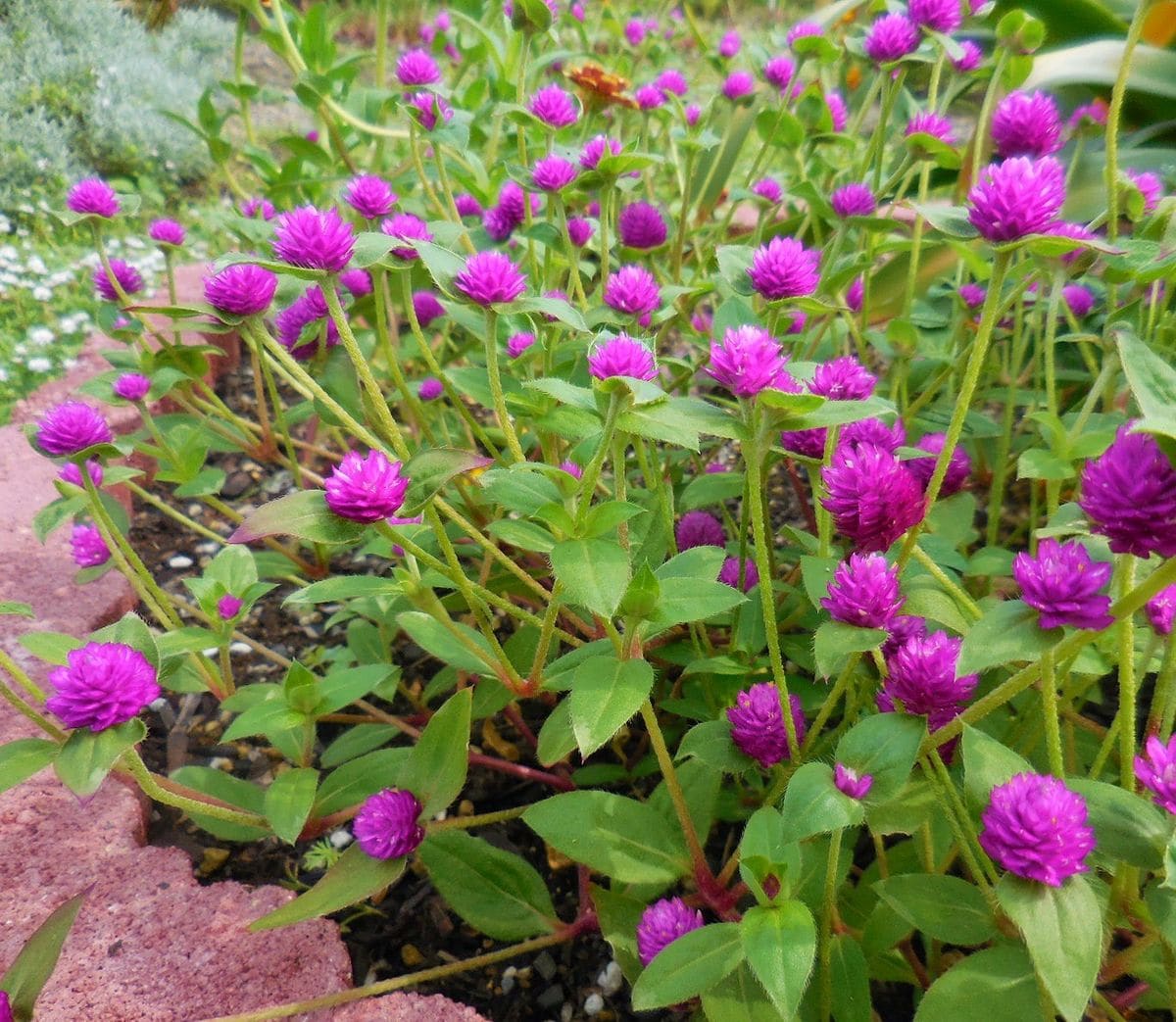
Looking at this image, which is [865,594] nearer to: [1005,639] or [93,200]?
[1005,639]

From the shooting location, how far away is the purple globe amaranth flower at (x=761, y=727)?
988mm

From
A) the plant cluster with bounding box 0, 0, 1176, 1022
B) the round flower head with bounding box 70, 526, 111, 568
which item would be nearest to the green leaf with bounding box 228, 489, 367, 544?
the plant cluster with bounding box 0, 0, 1176, 1022

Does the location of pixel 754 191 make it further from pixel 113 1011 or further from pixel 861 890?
pixel 113 1011

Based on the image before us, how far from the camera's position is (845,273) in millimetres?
1348

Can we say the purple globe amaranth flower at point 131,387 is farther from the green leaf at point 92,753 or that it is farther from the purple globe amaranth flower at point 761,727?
the purple globe amaranth flower at point 761,727

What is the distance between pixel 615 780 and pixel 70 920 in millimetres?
722

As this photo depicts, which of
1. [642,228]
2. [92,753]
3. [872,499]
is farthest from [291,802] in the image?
[642,228]

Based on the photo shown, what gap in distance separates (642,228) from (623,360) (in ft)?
2.55

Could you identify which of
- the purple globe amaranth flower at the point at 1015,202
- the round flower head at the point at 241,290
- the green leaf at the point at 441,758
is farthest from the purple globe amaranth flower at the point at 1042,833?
the round flower head at the point at 241,290

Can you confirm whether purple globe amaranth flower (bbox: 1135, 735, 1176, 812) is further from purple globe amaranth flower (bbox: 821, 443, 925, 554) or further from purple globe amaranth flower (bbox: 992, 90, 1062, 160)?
purple globe amaranth flower (bbox: 992, 90, 1062, 160)

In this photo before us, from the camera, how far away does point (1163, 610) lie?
0.90 metres

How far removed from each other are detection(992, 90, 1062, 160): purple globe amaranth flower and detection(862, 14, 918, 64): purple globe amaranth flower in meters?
0.20

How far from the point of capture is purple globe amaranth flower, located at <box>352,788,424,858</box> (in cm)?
103

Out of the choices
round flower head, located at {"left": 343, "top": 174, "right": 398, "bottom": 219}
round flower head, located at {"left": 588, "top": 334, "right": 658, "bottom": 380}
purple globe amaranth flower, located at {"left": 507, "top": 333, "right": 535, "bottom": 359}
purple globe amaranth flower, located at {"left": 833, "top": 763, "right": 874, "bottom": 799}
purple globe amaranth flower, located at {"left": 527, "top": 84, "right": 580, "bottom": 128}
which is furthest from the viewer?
purple globe amaranth flower, located at {"left": 527, "top": 84, "right": 580, "bottom": 128}
